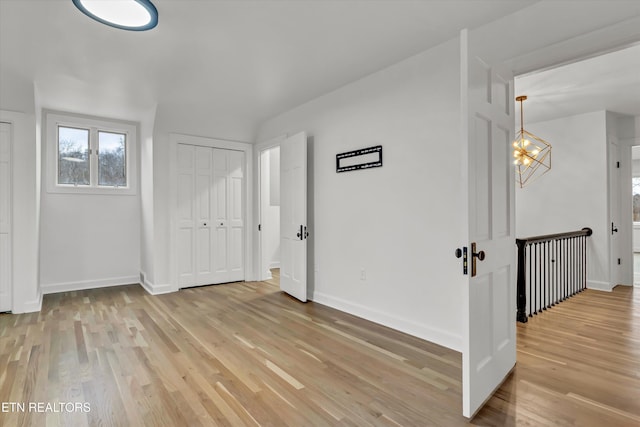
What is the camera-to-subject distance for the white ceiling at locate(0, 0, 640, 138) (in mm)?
2393

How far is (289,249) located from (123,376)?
2.50 meters

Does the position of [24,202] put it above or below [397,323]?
above

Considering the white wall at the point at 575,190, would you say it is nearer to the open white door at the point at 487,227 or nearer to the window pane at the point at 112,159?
the open white door at the point at 487,227

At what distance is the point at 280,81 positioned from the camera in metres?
3.73

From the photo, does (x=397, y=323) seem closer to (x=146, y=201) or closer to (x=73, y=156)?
(x=146, y=201)

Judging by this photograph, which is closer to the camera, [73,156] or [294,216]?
[294,216]

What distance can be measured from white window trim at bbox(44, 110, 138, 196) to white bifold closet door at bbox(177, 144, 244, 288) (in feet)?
3.31

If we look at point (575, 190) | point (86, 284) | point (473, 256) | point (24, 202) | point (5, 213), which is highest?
point (575, 190)

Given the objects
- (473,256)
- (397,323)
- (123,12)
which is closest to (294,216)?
(397,323)

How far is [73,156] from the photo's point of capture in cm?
500

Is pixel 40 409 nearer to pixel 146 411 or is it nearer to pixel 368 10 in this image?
pixel 146 411

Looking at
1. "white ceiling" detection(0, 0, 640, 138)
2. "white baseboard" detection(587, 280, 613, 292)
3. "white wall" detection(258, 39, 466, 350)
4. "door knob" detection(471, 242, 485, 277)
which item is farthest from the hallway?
"white ceiling" detection(0, 0, 640, 138)

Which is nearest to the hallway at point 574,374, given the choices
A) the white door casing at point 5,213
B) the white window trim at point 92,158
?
the white door casing at point 5,213

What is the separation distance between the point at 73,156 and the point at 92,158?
23 cm
